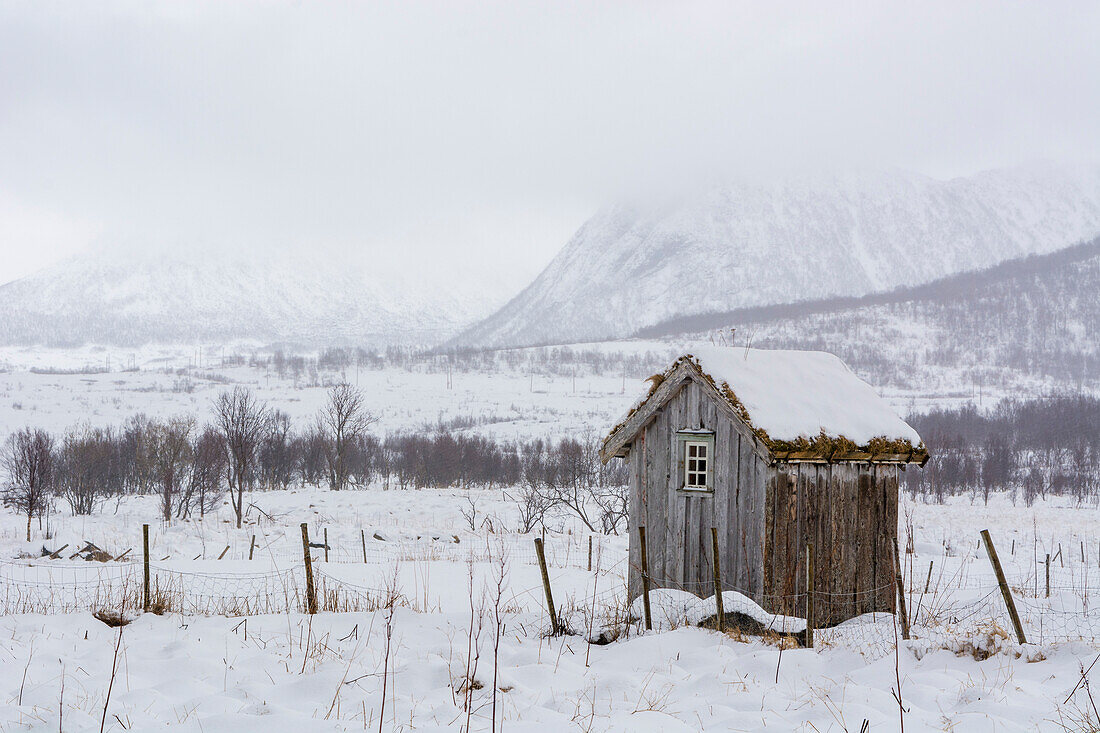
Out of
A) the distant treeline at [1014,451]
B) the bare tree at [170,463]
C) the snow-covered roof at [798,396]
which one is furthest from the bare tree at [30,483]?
the distant treeline at [1014,451]

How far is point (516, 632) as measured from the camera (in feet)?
27.3

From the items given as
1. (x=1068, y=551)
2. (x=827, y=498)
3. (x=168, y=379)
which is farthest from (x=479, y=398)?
(x=827, y=498)

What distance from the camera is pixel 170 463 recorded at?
35500 mm

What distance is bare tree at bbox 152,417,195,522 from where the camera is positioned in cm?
3322

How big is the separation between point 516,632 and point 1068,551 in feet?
86.3

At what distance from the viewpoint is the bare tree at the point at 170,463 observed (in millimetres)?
33219

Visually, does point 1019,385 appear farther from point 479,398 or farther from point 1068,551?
point 1068,551

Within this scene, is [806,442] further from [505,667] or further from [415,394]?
[415,394]

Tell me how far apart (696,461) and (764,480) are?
1.08 m

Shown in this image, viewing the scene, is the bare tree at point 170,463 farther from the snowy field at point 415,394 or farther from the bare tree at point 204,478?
the snowy field at point 415,394

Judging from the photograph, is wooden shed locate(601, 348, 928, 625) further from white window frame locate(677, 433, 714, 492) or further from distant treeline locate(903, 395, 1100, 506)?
distant treeline locate(903, 395, 1100, 506)

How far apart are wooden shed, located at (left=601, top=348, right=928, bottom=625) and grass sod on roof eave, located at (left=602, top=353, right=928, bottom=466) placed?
17 mm

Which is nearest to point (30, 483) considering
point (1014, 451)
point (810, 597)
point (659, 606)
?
point (659, 606)

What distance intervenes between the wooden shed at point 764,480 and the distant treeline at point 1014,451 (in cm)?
4671
